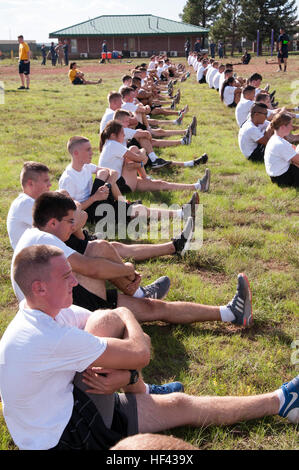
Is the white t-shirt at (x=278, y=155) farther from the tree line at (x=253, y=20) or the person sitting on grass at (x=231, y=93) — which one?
the tree line at (x=253, y=20)

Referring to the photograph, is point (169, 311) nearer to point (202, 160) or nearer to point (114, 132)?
point (114, 132)

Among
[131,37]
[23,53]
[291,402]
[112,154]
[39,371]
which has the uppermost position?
[131,37]

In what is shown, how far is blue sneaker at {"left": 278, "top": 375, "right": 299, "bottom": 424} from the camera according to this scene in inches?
115

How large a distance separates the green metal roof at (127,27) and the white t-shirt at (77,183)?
196ft

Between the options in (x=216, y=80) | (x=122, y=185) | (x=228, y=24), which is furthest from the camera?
(x=228, y=24)

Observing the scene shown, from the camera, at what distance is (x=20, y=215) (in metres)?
4.14

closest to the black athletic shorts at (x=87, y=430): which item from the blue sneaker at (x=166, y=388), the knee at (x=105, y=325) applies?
the knee at (x=105, y=325)

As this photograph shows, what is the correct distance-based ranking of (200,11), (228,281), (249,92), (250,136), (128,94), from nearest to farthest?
(228,281) < (250,136) < (128,94) < (249,92) < (200,11)

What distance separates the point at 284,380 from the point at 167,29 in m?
65.8

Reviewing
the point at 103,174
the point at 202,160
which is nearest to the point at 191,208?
the point at 103,174

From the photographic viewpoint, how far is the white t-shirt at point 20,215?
412 centimetres

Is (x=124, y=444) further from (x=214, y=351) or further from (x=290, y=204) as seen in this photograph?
(x=290, y=204)

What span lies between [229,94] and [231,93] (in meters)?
0.09

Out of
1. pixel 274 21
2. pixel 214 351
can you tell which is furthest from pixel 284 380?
pixel 274 21
